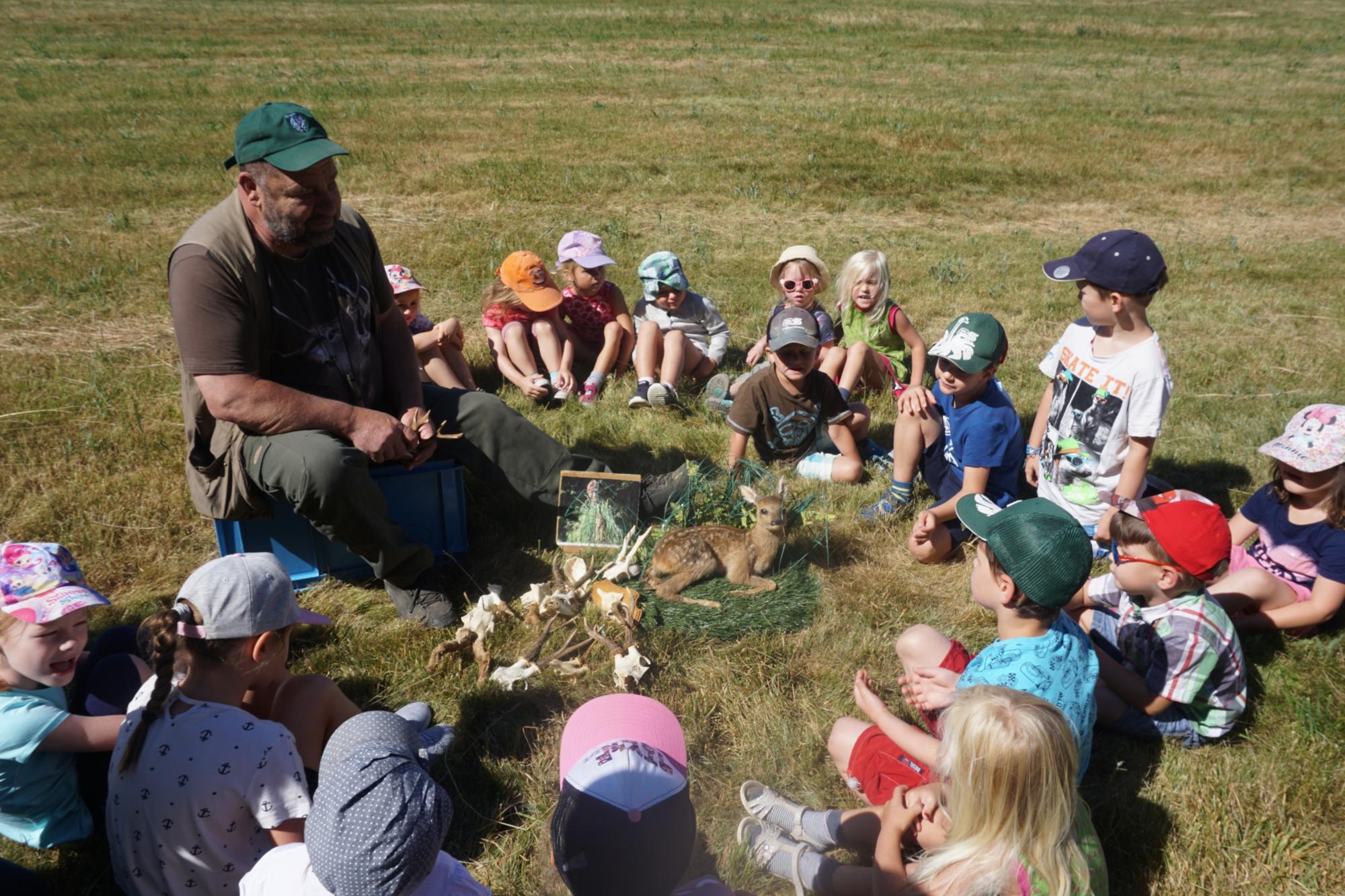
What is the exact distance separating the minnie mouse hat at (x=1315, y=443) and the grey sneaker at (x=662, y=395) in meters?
3.30

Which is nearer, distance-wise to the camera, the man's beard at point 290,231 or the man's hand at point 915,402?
the man's beard at point 290,231

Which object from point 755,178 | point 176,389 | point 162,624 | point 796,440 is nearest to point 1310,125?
point 755,178

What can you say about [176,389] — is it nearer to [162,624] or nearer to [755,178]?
[162,624]

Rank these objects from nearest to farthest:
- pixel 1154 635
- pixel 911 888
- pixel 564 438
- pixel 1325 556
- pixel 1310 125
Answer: pixel 911 888
pixel 1154 635
pixel 1325 556
pixel 564 438
pixel 1310 125

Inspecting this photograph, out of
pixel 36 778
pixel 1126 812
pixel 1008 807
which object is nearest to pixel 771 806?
pixel 1008 807

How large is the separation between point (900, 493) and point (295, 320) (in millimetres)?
3136

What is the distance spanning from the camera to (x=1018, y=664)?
2756mm

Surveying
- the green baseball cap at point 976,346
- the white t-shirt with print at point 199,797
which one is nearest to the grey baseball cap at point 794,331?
the green baseball cap at point 976,346

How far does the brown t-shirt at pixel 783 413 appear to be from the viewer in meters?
4.98

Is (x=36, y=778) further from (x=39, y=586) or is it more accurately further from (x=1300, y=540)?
(x=1300, y=540)

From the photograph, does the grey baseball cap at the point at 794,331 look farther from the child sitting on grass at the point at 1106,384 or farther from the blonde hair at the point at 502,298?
the blonde hair at the point at 502,298

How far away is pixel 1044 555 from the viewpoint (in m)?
2.70

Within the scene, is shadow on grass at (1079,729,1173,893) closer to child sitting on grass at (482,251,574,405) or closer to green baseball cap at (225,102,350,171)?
green baseball cap at (225,102,350,171)

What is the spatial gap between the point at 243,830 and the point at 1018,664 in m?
2.29
